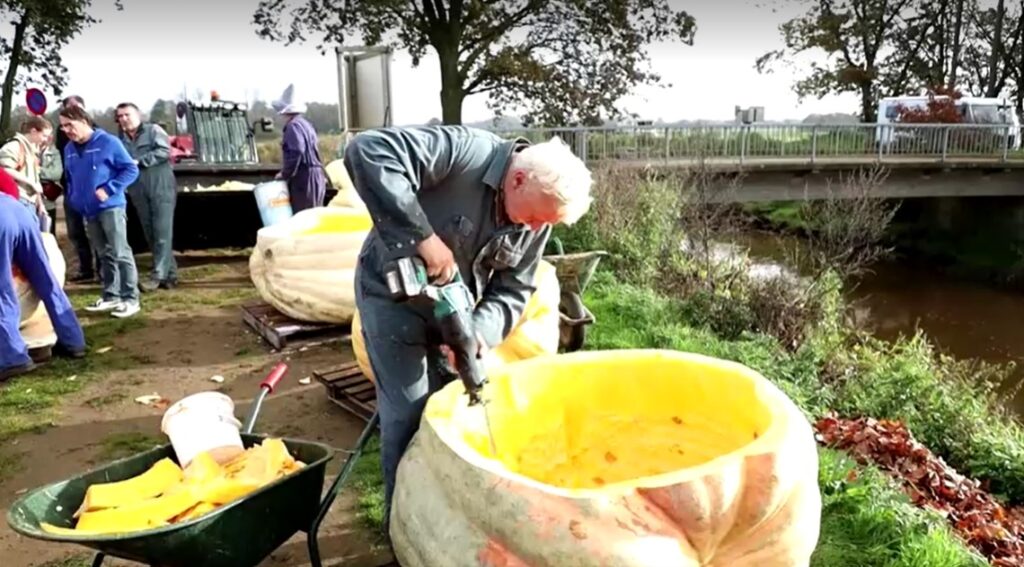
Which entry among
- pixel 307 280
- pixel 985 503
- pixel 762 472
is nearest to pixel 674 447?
pixel 762 472

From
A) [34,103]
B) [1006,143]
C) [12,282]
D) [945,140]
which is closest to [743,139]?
[945,140]

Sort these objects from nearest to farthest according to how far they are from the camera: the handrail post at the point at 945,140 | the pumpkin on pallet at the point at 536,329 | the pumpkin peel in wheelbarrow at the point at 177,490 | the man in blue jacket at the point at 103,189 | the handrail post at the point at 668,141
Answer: the pumpkin peel in wheelbarrow at the point at 177,490 → the pumpkin on pallet at the point at 536,329 → the man in blue jacket at the point at 103,189 → the handrail post at the point at 668,141 → the handrail post at the point at 945,140

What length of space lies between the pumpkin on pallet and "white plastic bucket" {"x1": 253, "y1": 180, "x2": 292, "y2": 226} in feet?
14.4

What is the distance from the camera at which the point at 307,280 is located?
5559mm

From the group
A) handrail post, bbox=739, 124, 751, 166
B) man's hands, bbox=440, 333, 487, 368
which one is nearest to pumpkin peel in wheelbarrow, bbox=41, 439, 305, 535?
man's hands, bbox=440, 333, 487, 368

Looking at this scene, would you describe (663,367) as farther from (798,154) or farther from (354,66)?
(798,154)

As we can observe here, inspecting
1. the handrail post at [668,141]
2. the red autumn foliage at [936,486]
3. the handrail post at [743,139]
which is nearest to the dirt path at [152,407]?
the red autumn foliage at [936,486]

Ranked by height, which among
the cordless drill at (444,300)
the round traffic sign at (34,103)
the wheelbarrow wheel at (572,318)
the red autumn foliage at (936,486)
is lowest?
the red autumn foliage at (936,486)

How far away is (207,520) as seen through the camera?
211 centimetres

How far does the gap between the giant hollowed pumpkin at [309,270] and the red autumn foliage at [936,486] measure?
329 cm

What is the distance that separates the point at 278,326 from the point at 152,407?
4.12 ft

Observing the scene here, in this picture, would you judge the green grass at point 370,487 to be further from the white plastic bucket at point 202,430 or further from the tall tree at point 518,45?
the tall tree at point 518,45

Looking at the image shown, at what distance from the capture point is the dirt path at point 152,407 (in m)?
3.04

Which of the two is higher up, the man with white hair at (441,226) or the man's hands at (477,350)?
the man with white hair at (441,226)
